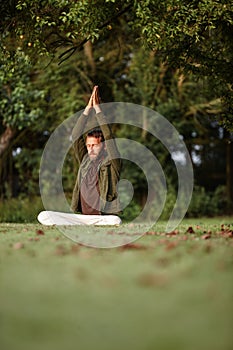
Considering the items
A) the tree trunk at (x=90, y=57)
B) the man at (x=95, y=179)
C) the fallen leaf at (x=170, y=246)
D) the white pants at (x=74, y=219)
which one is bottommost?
the fallen leaf at (x=170, y=246)

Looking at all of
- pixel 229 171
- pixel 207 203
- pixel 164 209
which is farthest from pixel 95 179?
pixel 229 171

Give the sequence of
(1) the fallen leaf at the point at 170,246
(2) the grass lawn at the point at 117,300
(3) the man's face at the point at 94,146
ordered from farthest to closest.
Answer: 1. (3) the man's face at the point at 94,146
2. (1) the fallen leaf at the point at 170,246
3. (2) the grass lawn at the point at 117,300

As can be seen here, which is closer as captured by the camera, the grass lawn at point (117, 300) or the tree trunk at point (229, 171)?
the grass lawn at point (117, 300)

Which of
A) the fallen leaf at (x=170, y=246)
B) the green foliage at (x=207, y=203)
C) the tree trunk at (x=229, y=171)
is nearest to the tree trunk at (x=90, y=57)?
the green foliage at (x=207, y=203)

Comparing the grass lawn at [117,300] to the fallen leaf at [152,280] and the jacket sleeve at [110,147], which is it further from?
the jacket sleeve at [110,147]

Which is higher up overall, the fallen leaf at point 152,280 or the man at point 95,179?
the man at point 95,179

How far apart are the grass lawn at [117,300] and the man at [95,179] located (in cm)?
394

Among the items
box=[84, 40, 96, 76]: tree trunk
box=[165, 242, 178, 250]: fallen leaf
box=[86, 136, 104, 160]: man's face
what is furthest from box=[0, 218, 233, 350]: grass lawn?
box=[84, 40, 96, 76]: tree trunk

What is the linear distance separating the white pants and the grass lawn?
12.5ft

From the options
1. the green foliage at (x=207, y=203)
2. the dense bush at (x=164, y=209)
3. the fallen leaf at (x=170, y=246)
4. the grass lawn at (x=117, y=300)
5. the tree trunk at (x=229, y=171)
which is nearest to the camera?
the grass lawn at (x=117, y=300)

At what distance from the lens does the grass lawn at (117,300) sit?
2312 mm

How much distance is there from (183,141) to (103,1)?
10.0m

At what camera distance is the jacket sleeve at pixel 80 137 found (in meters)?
8.70

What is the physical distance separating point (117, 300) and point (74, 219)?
5.67 meters
